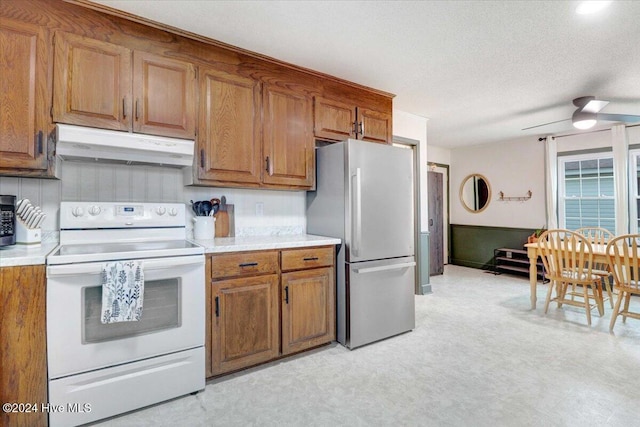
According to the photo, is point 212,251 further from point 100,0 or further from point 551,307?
point 551,307

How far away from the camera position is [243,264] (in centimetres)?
226

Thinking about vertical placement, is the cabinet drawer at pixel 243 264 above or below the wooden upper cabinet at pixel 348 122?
below

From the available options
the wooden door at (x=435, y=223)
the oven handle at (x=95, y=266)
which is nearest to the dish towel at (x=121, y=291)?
the oven handle at (x=95, y=266)

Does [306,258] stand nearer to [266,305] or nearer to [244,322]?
[266,305]

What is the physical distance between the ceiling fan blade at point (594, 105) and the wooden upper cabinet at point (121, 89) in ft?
12.3

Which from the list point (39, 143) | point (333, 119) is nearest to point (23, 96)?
point (39, 143)

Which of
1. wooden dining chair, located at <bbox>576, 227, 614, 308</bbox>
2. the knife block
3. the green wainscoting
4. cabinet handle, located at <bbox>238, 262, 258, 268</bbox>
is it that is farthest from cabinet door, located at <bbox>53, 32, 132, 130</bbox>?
the green wainscoting

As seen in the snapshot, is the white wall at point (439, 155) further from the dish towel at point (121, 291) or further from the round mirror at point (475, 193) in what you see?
the dish towel at point (121, 291)

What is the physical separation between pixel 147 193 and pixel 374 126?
220 centimetres

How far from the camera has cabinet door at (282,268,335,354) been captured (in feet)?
8.08

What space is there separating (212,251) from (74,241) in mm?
902

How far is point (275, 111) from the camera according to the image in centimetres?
273

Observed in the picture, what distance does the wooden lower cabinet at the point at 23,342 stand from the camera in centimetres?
160

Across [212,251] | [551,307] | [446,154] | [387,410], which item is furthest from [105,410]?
[446,154]
